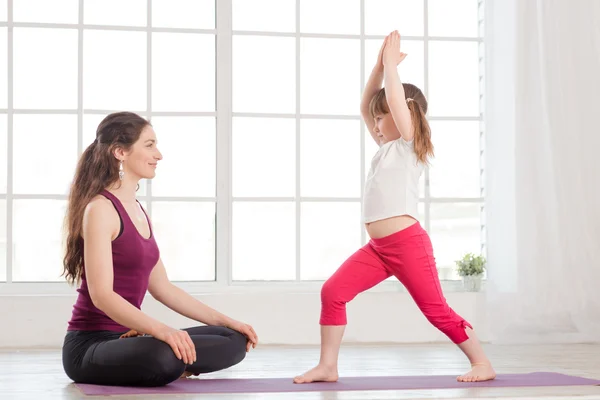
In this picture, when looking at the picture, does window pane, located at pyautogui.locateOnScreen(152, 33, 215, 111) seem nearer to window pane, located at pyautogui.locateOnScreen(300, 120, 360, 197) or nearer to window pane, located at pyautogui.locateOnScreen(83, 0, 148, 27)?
window pane, located at pyautogui.locateOnScreen(83, 0, 148, 27)

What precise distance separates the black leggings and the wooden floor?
0.10 meters

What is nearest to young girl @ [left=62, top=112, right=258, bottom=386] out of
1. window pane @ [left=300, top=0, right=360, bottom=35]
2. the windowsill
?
the windowsill

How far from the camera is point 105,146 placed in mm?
2678

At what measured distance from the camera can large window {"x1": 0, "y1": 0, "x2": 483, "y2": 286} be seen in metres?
4.44

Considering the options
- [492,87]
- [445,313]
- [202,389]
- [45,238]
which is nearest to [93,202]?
[202,389]

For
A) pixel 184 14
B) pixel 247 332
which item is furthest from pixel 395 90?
pixel 184 14

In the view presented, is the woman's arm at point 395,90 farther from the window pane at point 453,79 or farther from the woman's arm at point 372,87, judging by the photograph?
the window pane at point 453,79

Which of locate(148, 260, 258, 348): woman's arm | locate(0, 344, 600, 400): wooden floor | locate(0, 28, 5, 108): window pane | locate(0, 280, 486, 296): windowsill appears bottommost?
locate(0, 344, 600, 400): wooden floor

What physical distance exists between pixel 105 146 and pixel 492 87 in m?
2.51

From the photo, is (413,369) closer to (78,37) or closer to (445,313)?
(445,313)

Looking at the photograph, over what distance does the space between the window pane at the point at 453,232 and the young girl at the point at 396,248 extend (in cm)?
200

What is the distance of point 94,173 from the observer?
8.73 feet

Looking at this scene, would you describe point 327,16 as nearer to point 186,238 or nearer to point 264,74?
point 264,74

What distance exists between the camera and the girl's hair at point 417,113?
2.74 metres
